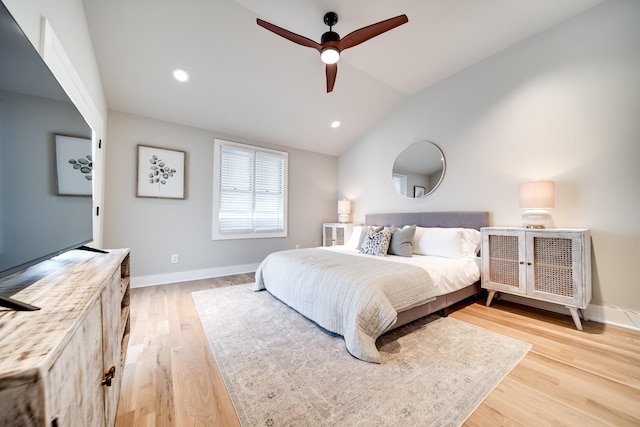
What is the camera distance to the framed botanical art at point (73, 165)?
108cm

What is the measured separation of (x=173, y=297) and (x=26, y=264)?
2483 mm

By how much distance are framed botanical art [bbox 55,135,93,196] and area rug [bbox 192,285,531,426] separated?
1391 millimetres

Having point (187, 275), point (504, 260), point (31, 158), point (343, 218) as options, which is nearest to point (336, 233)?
point (343, 218)

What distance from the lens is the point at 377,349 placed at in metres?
1.85

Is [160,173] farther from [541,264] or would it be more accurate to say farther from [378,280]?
[541,264]

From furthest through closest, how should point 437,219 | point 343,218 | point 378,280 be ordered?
point 343,218 < point 437,219 < point 378,280

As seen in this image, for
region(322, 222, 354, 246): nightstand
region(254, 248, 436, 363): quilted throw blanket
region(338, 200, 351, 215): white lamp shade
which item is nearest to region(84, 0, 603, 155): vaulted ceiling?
region(338, 200, 351, 215): white lamp shade

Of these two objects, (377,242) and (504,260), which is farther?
(377,242)

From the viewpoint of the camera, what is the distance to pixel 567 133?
8.24 feet

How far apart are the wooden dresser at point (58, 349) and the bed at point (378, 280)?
1.40 metres

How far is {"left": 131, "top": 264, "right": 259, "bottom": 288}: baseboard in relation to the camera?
11.1 feet

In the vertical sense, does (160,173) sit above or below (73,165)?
above

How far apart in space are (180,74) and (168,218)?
1.98m

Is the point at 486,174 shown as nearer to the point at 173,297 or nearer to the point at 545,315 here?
the point at 545,315
